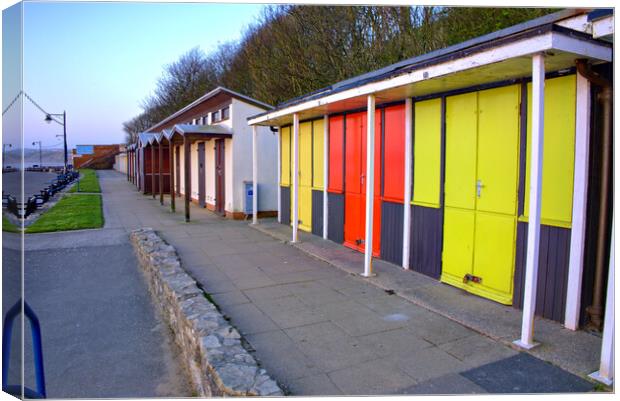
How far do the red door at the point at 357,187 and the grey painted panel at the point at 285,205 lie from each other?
9.38 ft

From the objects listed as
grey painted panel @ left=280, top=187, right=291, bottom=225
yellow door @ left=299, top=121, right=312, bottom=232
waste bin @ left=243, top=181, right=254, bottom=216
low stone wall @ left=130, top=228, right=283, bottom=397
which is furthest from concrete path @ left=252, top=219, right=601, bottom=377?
waste bin @ left=243, top=181, right=254, bottom=216

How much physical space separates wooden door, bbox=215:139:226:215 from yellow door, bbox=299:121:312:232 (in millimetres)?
4070

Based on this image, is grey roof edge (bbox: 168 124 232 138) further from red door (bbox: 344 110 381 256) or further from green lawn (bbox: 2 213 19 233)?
green lawn (bbox: 2 213 19 233)

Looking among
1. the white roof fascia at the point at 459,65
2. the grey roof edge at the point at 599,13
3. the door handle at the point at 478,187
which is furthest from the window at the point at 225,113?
the grey roof edge at the point at 599,13

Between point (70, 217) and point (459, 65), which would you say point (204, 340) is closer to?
point (459, 65)

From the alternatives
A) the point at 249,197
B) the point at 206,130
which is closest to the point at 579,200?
the point at 249,197

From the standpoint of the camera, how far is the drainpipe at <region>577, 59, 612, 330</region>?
3885mm

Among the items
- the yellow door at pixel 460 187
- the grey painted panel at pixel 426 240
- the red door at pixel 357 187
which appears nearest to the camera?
the yellow door at pixel 460 187

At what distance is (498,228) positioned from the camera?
5062 millimetres

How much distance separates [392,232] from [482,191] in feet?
6.15

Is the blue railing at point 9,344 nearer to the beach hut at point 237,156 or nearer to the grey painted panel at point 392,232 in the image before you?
the grey painted panel at point 392,232

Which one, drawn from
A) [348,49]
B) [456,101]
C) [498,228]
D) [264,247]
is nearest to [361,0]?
[456,101]

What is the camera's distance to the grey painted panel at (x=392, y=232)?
22.0 ft

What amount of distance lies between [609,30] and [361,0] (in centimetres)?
185
